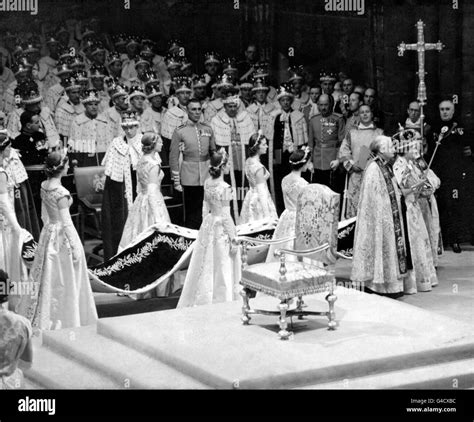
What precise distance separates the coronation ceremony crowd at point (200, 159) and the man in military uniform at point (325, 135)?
15mm

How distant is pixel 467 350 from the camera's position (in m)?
8.44

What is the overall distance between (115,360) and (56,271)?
Answer: 1.26 meters

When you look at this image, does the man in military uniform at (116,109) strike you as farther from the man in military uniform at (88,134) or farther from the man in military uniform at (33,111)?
the man in military uniform at (33,111)

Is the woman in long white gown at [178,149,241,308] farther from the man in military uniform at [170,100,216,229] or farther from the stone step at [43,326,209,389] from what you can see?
the man in military uniform at [170,100,216,229]

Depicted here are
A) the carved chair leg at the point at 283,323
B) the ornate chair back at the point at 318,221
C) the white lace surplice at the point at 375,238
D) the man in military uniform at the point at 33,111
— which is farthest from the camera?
the man in military uniform at the point at 33,111

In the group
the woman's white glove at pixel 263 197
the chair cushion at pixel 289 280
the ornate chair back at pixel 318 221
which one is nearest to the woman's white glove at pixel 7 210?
the chair cushion at pixel 289 280

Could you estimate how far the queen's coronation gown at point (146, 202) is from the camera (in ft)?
35.9

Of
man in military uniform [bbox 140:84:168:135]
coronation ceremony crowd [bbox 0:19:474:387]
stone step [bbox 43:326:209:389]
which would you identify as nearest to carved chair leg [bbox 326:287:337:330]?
stone step [bbox 43:326:209:389]

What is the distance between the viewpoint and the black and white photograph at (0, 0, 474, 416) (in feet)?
27.1

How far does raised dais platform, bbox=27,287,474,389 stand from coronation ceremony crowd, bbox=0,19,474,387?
0.87 metres

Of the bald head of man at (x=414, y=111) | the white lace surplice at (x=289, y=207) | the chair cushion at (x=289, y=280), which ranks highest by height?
the bald head of man at (x=414, y=111)

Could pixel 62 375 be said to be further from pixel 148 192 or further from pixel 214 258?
pixel 148 192
